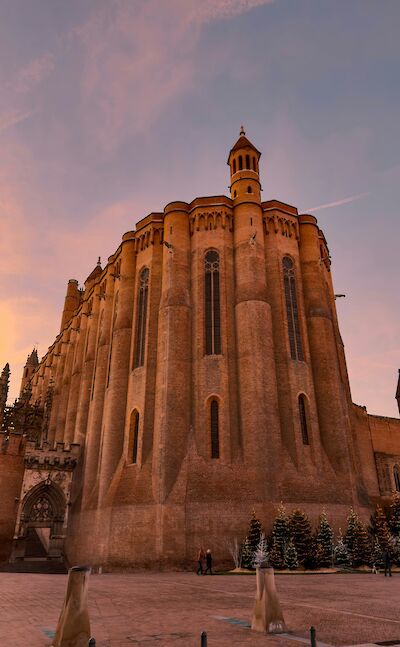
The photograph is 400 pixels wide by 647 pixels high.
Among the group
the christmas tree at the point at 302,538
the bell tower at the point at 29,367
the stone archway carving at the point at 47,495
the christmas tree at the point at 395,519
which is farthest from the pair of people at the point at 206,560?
the bell tower at the point at 29,367

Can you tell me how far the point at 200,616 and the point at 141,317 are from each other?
81.2ft

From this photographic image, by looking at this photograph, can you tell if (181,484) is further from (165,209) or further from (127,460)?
(165,209)

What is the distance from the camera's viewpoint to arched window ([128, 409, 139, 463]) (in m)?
28.1

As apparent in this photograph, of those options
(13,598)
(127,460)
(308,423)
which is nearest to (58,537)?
(127,460)

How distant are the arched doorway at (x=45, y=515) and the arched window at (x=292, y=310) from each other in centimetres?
1978

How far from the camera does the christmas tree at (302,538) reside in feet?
70.5

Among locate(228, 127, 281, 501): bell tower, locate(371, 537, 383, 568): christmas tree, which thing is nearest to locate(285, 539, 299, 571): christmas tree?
locate(228, 127, 281, 501): bell tower

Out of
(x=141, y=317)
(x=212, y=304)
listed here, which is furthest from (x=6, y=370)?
(x=212, y=304)

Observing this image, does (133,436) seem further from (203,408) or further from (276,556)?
(276,556)

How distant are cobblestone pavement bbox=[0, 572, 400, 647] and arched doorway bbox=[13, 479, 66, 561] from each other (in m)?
19.1

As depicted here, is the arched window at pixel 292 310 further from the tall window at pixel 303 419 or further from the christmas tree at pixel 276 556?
the christmas tree at pixel 276 556

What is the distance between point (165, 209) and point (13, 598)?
2780 centimetres

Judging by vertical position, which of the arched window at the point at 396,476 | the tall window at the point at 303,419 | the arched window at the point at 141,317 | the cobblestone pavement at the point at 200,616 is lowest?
the cobblestone pavement at the point at 200,616

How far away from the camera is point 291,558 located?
21203 millimetres
